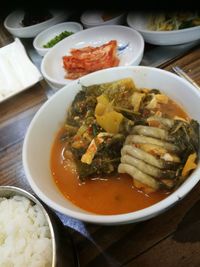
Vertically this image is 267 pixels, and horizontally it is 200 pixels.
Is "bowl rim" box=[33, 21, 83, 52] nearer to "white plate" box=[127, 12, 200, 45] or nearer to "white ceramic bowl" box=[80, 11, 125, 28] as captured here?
"white ceramic bowl" box=[80, 11, 125, 28]

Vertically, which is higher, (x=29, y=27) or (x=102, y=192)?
(x=29, y=27)

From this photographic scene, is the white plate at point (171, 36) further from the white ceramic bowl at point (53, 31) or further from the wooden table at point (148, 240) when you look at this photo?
the wooden table at point (148, 240)

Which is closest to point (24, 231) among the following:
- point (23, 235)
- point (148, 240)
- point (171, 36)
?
point (23, 235)

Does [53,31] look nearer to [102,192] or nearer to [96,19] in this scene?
[96,19]

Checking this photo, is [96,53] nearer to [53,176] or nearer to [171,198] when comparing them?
[53,176]

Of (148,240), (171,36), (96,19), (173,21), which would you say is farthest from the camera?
(96,19)

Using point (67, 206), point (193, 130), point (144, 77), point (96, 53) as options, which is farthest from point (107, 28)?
point (67, 206)

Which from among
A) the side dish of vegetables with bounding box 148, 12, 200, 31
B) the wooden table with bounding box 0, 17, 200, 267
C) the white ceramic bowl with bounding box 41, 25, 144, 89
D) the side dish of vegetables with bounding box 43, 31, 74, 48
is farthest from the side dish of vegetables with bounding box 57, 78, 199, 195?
the side dish of vegetables with bounding box 43, 31, 74, 48
